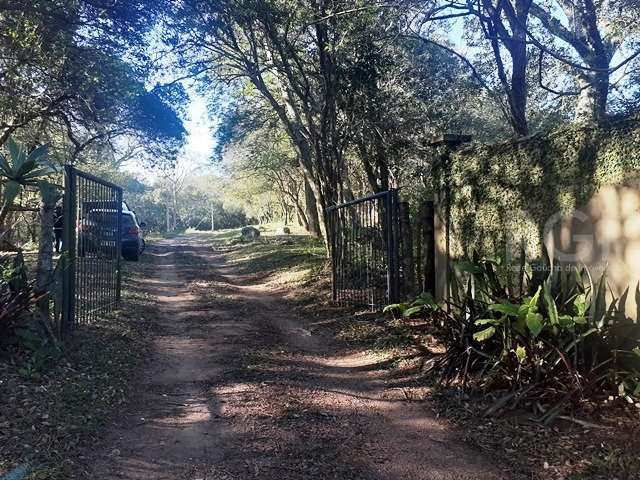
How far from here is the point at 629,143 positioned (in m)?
4.86

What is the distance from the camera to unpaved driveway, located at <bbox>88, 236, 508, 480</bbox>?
374cm

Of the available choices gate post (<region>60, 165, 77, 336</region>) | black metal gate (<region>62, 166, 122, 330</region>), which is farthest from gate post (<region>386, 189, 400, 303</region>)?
gate post (<region>60, 165, 77, 336</region>)

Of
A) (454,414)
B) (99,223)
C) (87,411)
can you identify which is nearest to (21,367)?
(87,411)

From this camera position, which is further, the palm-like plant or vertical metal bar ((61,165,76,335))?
vertical metal bar ((61,165,76,335))

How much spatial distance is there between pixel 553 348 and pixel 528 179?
7.41ft

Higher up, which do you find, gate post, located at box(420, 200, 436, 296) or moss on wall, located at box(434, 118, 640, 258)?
moss on wall, located at box(434, 118, 640, 258)

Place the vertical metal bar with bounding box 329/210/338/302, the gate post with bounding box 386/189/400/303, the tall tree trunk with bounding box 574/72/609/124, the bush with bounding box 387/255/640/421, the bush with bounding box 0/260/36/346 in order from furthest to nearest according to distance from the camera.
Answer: the tall tree trunk with bounding box 574/72/609/124
the vertical metal bar with bounding box 329/210/338/302
the gate post with bounding box 386/189/400/303
the bush with bounding box 0/260/36/346
the bush with bounding box 387/255/640/421

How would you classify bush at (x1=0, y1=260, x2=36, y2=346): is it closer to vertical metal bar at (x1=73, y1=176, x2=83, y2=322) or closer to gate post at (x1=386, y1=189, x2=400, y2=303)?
vertical metal bar at (x1=73, y1=176, x2=83, y2=322)

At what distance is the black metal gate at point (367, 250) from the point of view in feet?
27.5

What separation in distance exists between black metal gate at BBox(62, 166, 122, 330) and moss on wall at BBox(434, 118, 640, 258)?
4883 millimetres

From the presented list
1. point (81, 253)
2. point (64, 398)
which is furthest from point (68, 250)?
point (64, 398)

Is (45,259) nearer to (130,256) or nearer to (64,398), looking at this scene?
(64,398)

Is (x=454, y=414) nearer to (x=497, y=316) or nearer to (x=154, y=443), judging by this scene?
(x=497, y=316)

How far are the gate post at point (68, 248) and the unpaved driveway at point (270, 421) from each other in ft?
3.74
